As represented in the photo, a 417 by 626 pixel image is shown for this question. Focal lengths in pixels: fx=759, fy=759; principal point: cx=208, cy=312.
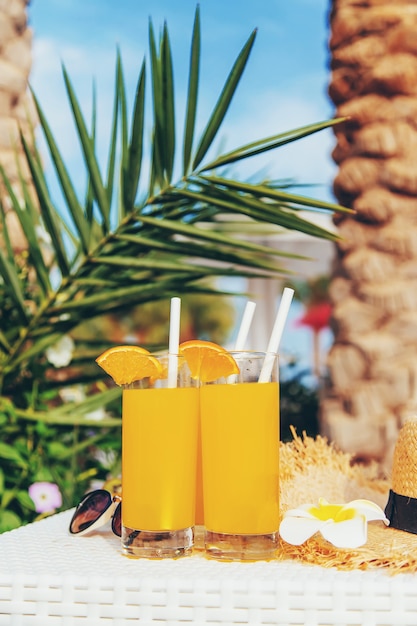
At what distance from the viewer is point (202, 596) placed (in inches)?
36.4

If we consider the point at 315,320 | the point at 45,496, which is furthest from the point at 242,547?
the point at 315,320

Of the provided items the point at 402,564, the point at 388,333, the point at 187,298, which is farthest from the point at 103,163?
the point at 187,298

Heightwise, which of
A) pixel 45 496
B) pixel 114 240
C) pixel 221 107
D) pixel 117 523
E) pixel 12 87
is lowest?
pixel 45 496

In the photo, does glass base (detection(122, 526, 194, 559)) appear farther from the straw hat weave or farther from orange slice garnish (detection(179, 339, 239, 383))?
the straw hat weave

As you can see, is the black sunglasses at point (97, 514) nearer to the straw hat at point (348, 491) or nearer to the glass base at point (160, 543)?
the glass base at point (160, 543)

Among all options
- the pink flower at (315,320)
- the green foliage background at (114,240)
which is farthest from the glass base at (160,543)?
the pink flower at (315,320)

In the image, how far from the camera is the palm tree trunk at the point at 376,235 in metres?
3.03

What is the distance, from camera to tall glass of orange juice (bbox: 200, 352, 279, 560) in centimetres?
106

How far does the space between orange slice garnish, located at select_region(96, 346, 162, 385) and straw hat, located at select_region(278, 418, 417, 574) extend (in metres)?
0.32

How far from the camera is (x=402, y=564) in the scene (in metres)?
0.99

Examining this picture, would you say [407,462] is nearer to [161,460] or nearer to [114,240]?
[161,460]

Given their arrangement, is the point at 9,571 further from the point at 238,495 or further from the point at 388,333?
the point at 388,333

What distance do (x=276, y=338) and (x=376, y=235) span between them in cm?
215

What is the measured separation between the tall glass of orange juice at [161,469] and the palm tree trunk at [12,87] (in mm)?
2009
